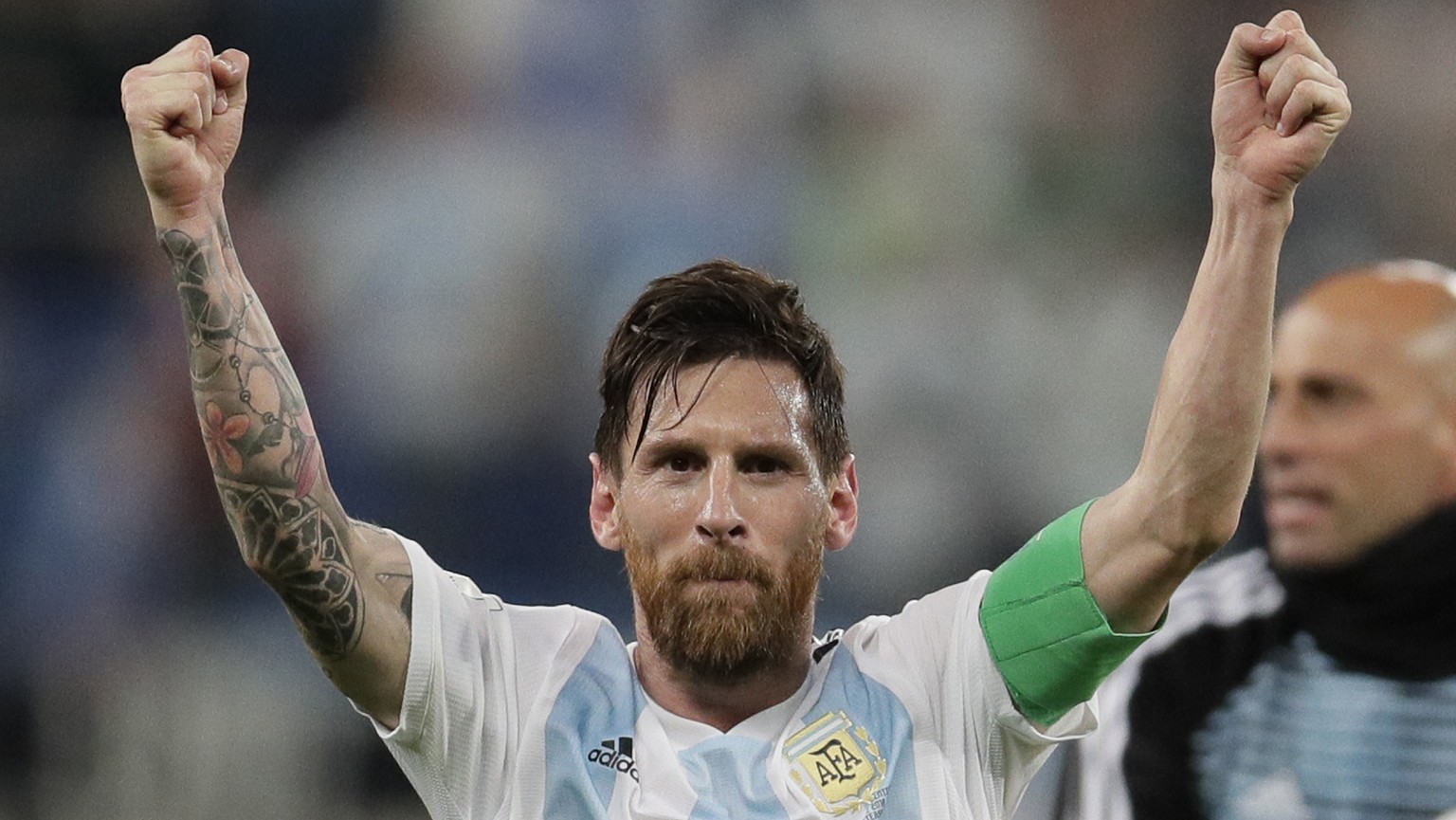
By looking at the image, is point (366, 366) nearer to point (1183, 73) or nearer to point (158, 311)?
point (158, 311)

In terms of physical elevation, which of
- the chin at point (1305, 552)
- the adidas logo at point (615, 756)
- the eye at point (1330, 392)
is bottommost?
the adidas logo at point (615, 756)

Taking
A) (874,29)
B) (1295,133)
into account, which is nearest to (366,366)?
(874,29)

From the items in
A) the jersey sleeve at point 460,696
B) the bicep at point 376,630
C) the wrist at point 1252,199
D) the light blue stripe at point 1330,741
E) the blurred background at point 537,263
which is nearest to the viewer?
the wrist at point 1252,199

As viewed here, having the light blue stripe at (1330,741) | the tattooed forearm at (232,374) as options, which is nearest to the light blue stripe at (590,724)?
the tattooed forearm at (232,374)

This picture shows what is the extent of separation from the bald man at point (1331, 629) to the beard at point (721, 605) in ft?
2.97

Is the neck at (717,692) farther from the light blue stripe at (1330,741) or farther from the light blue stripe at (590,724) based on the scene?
the light blue stripe at (1330,741)

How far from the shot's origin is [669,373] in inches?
113

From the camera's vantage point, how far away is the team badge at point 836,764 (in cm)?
268

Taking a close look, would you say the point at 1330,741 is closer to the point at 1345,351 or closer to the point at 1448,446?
the point at 1448,446

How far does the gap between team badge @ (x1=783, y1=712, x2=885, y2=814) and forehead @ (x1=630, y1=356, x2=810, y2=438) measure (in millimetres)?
481

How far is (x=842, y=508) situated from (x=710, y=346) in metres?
0.36

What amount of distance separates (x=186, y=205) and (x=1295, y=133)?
154 centimetres

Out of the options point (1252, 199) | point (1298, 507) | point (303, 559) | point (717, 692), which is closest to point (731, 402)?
point (717, 692)

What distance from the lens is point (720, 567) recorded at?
8.89 feet
